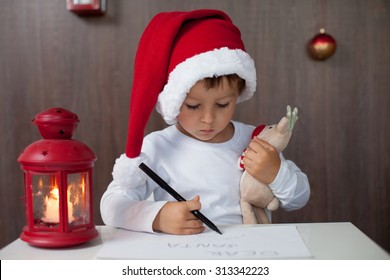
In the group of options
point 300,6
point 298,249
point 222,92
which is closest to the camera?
point 298,249

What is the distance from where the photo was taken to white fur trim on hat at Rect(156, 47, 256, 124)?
1.11 m

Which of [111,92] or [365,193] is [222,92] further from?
[365,193]

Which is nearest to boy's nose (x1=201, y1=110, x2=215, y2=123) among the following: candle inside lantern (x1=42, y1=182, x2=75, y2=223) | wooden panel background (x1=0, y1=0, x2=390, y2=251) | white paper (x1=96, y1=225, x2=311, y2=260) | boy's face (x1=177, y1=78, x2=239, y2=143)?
boy's face (x1=177, y1=78, x2=239, y2=143)

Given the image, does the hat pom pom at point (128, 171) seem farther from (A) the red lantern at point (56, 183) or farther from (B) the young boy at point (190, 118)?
(A) the red lantern at point (56, 183)

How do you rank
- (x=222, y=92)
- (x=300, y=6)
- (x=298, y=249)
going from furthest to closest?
1. (x=300, y=6)
2. (x=222, y=92)
3. (x=298, y=249)

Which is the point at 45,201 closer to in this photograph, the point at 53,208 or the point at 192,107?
the point at 53,208

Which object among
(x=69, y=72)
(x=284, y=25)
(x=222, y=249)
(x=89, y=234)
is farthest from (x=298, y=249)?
(x=69, y=72)

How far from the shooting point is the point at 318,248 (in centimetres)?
87

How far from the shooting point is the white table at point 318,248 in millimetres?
828

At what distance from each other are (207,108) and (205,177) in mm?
207

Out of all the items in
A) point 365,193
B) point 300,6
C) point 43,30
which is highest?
point 300,6

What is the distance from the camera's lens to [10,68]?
6.88ft

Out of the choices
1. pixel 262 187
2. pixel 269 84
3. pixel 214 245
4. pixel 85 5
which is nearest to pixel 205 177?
pixel 262 187

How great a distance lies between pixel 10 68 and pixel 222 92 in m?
1.27
